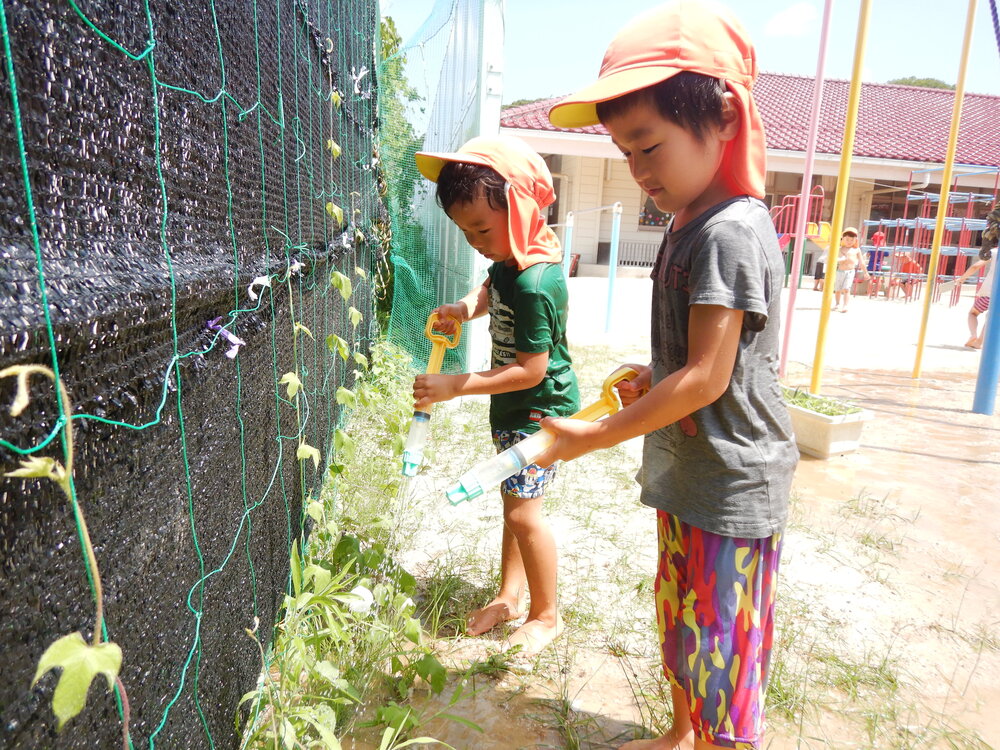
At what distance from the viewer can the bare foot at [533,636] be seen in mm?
1934

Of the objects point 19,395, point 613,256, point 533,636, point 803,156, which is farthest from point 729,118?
point 803,156

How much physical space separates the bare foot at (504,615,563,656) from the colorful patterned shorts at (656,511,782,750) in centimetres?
68

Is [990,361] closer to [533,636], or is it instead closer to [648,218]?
[533,636]

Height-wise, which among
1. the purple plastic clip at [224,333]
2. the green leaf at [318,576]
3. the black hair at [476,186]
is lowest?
the green leaf at [318,576]

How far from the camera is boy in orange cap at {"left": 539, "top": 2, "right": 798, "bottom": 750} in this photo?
1112 mm

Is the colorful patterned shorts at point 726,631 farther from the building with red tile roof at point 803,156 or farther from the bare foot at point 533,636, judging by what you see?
the building with red tile roof at point 803,156

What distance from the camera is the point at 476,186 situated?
1746 millimetres

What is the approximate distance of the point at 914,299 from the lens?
1391 centimetres

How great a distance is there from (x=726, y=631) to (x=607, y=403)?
19.0 inches

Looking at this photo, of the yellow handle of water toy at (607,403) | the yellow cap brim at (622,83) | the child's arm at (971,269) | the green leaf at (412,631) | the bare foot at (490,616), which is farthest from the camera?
the child's arm at (971,269)

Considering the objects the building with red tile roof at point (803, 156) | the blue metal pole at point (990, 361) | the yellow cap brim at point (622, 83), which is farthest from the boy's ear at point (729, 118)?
the building with red tile roof at point (803, 156)

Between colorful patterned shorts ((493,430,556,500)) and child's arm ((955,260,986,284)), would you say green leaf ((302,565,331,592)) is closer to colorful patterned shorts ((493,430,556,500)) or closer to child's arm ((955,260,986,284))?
colorful patterned shorts ((493,430,556,500))

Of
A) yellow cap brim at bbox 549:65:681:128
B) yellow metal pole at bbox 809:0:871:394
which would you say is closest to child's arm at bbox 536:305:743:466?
yellow cap brim at bbox 549:65:681:128

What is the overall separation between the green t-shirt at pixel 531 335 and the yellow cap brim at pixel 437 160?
0.31m
